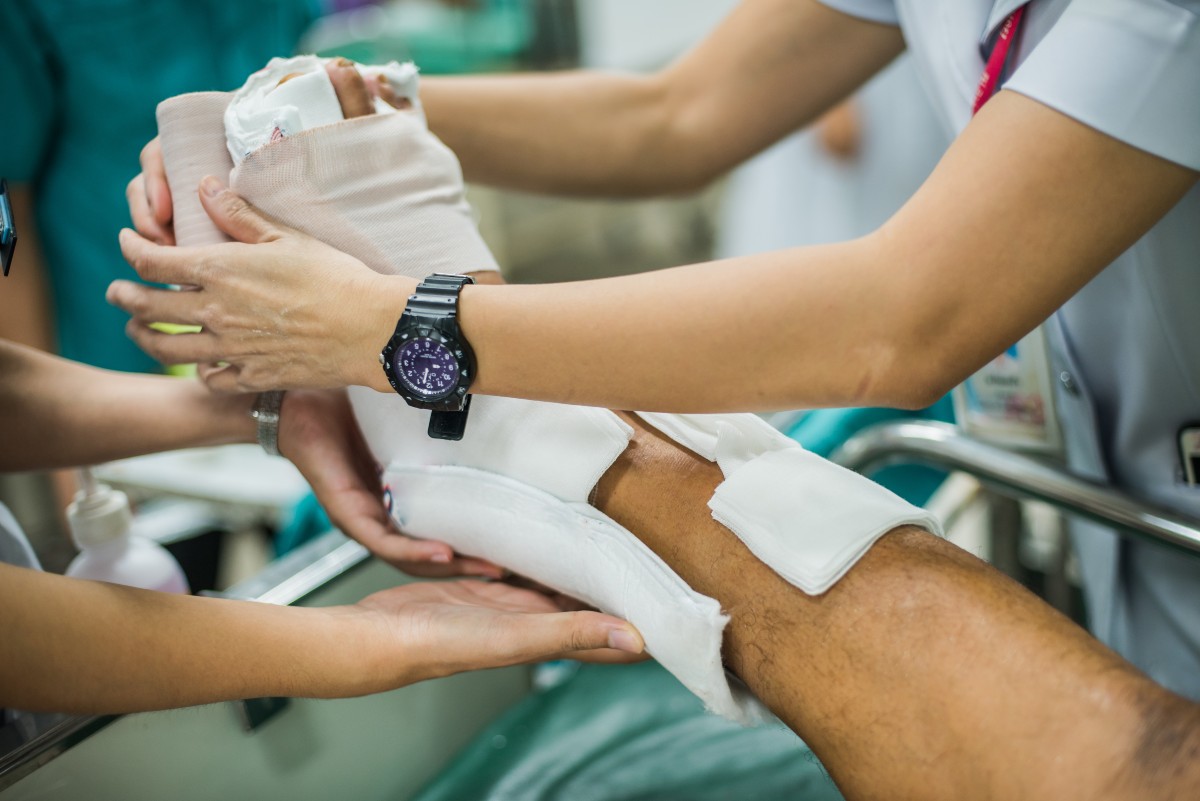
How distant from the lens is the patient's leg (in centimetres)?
53

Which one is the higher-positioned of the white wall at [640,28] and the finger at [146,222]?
the white wall at [640,28]

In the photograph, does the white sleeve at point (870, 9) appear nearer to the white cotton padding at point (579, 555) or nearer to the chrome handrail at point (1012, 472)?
the chrome handrail at point (1012, 472)

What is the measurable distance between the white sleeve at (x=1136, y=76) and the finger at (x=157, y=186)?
706 mm

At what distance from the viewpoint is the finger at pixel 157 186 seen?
30.6 inches

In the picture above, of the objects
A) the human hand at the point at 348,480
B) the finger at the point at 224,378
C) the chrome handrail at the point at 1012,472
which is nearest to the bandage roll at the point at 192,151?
the finger at the point at 224,378

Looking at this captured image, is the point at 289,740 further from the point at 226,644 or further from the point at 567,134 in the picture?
the point at 567,134

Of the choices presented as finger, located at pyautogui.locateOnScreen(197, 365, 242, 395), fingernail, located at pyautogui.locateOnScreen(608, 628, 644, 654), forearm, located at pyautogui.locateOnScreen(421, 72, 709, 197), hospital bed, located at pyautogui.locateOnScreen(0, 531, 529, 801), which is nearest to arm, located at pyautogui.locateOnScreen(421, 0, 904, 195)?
forearm, located at pyautogui.locateOnScreen(421, 72, 709, 197)

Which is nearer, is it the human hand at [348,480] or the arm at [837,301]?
the arm at [837,301]

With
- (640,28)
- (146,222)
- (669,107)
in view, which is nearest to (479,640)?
(146,222)

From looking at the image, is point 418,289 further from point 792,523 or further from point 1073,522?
point 1073,522

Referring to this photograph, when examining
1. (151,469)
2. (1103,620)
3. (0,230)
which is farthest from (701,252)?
(0,230)

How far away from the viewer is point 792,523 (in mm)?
642

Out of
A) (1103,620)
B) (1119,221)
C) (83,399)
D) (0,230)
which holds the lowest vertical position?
(1103,620)

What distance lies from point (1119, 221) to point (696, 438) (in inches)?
14.0
